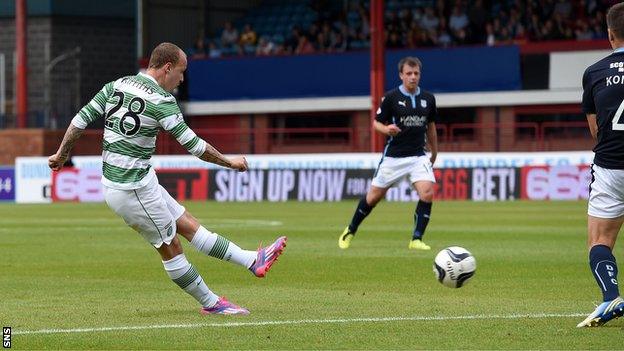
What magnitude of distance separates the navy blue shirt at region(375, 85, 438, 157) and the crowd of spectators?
950 inches

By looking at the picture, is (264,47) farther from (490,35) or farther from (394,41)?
(490,35)

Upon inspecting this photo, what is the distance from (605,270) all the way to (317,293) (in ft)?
11.2

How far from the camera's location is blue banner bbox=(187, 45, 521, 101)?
41938 millimetres

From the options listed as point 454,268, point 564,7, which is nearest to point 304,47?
point 564,7

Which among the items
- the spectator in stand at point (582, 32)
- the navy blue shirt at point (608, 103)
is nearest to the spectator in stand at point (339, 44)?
the spectator in stand at point (582, 32)

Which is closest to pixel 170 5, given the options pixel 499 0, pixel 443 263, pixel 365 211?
pixel 499 0

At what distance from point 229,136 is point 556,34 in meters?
11.5

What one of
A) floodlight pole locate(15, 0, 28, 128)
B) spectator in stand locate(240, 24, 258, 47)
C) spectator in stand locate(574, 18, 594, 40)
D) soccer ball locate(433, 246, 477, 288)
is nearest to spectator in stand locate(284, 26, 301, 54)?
spectator in stand locate(240, 24, 258, 47)

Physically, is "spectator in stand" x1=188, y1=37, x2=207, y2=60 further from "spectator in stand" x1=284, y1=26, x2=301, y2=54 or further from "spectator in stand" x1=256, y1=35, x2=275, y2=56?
"spectator in stand" x1=284, y1=26, x2=301, y2=54

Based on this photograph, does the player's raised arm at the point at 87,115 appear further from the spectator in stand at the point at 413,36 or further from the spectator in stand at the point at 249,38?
the spectator in stand at the point at 249,38

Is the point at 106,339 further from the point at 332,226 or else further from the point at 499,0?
the point at 499,0

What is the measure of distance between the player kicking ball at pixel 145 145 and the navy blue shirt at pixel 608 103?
2.60 metres

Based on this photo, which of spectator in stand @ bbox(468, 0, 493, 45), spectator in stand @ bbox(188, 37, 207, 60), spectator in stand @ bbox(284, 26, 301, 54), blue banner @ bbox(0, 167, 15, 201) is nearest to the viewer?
blue banner @ bbox(0, 167, 15, 201)

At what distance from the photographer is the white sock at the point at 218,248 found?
10.5 metres
